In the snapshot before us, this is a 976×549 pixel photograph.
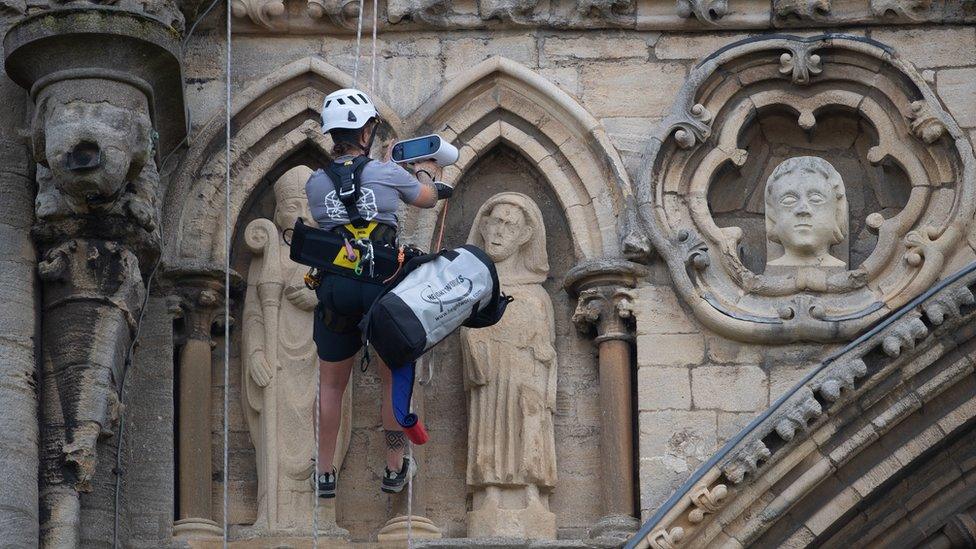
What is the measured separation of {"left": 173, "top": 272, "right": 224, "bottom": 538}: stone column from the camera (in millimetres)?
13648

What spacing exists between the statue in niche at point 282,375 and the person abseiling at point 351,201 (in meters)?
0.28

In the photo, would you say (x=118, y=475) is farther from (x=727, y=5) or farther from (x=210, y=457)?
(x=727, y=5)

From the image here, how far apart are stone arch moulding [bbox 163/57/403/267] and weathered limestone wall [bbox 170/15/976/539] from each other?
95mm

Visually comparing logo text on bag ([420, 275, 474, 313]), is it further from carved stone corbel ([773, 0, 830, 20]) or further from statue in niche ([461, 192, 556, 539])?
carved stone corbel ([773, 0, 830, 20])

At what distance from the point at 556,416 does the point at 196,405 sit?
157cm

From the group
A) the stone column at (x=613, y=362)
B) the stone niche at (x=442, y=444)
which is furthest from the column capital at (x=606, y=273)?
the stone niche at (x=442, y=444)

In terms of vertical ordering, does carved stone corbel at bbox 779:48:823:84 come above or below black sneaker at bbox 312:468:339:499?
above

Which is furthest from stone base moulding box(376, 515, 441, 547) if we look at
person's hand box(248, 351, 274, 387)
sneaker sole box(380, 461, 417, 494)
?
person's hand box(248, 351, 274, 387)

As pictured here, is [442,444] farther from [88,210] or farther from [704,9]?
[704,9]

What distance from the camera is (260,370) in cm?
1383

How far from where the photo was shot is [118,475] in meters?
13.2

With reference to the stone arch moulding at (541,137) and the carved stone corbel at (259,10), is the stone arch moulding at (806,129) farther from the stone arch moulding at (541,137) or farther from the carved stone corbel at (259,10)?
the carved stone corbel at (259,10)

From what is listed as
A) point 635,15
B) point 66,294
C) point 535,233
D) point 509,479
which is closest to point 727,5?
point 635,15

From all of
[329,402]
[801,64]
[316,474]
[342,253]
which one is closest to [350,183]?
[342,253]
